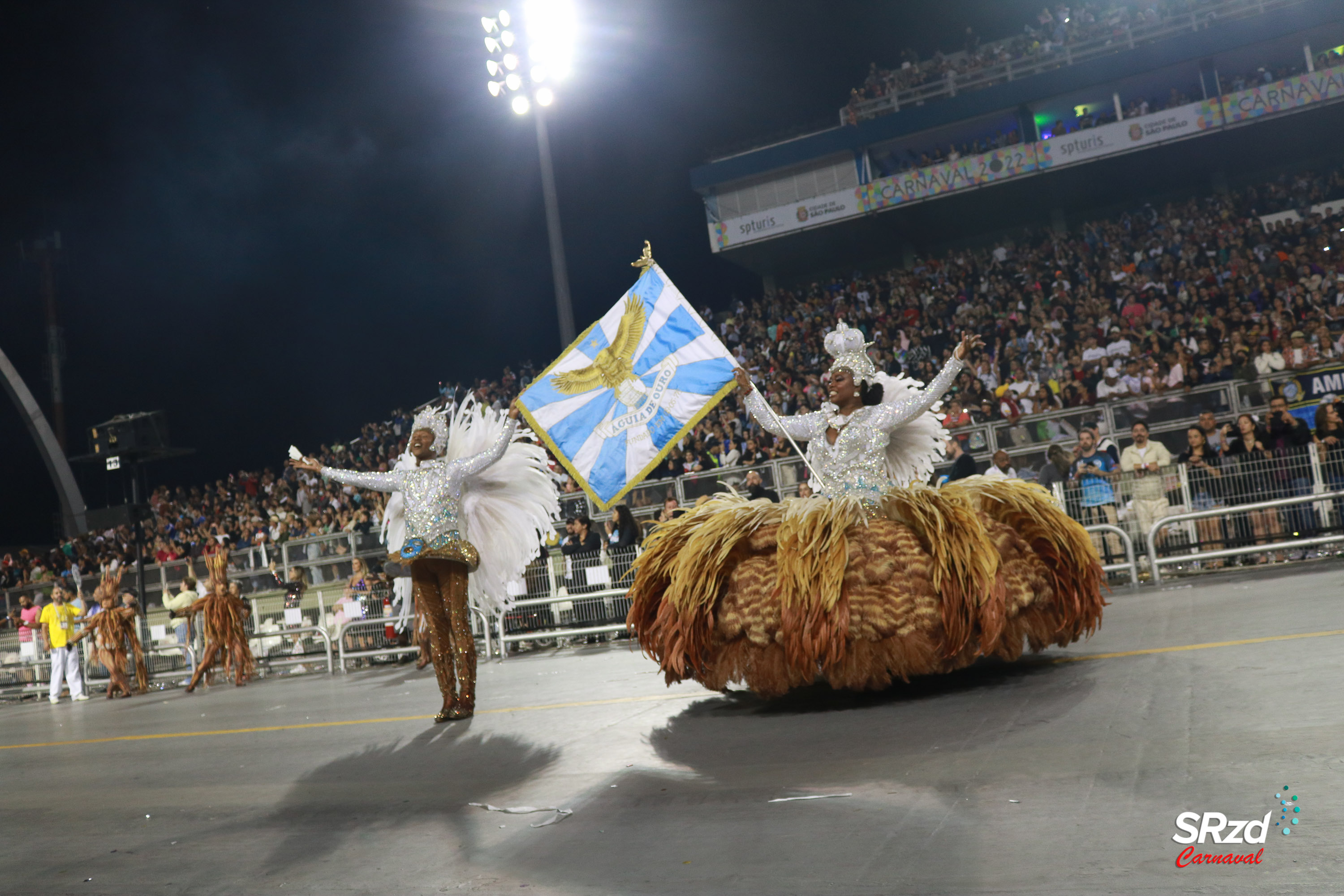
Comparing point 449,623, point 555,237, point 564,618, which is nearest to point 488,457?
point 449,623

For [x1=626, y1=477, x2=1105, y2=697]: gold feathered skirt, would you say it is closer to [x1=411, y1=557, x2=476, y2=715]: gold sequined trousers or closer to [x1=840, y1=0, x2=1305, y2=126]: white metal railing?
[x1=411, y1=557, x2=476, y2=715]: gold sequined trousers

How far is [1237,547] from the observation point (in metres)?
10.1

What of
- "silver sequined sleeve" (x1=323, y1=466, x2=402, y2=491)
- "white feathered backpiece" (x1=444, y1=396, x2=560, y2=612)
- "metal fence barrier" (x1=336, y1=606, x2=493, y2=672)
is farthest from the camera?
"metal fence barrier" (x1=336, y1=606, x2=493, y2=672)

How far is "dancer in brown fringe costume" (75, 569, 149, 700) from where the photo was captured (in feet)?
45.5

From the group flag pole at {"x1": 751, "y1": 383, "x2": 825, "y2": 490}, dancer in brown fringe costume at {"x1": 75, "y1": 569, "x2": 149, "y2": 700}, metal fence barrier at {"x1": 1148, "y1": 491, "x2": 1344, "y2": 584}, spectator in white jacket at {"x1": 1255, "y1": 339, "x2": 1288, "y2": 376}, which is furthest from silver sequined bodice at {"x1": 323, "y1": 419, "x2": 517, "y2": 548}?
spectator in white jacket at {"x1": 1255, "y1": 339, "x2": 1288, "y2": 376}

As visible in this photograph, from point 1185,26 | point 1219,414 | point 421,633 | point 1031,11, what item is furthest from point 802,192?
point 421,633

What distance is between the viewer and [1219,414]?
12484 mm

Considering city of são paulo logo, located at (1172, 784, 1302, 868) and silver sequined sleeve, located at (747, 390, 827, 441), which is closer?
city of são paulo logo, located at (1172, 784, 1302, 868)

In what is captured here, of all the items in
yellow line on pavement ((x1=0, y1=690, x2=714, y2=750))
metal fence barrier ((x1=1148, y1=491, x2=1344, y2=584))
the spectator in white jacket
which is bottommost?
yellow line on pavement ((x1=0, y1=690, x2=714, y2=750))

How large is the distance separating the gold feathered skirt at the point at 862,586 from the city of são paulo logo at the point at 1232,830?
2031 millimetres

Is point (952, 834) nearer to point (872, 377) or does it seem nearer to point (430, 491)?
point (872, 377)

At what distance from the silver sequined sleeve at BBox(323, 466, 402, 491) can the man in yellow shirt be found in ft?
32.7

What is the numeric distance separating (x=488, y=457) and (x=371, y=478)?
808 millimetres

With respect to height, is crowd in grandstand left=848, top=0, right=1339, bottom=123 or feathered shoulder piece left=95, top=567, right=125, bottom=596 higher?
crowd in grandstand left=848, top=0, right=1339, bottom=123
